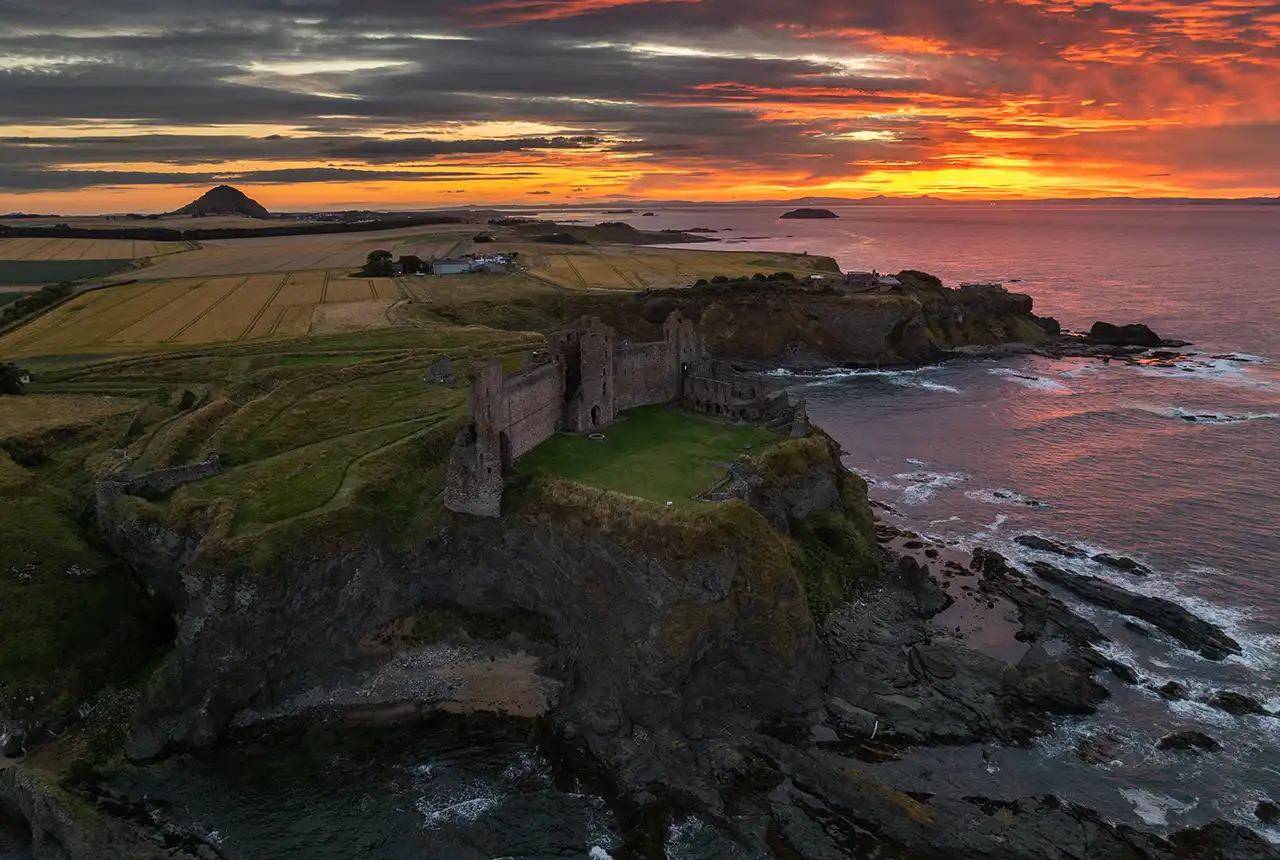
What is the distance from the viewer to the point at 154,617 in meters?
46.2

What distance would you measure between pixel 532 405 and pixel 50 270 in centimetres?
14171

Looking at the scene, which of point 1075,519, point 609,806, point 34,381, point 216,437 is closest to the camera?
point 609,806

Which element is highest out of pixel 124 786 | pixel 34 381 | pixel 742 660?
pixel 34 381

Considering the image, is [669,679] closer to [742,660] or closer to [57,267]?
[742,660]

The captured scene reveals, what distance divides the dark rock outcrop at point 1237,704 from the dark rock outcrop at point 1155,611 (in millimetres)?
3918

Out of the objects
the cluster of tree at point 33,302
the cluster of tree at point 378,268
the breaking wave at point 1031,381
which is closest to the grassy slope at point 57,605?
the cluster of tree at point 33,302

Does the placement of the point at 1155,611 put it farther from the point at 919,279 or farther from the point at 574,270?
the point at 574,270

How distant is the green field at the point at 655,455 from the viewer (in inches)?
1773

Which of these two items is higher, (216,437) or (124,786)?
(216,437)

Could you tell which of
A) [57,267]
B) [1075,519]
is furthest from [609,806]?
[57,267]

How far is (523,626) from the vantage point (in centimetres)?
4397

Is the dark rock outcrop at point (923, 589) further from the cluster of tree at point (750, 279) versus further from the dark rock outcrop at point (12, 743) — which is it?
the cluster of tree at point (750, 279)

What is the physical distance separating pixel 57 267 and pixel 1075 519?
169282 mm

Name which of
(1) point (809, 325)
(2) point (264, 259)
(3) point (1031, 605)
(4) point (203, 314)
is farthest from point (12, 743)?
(2) point (264, 259)
